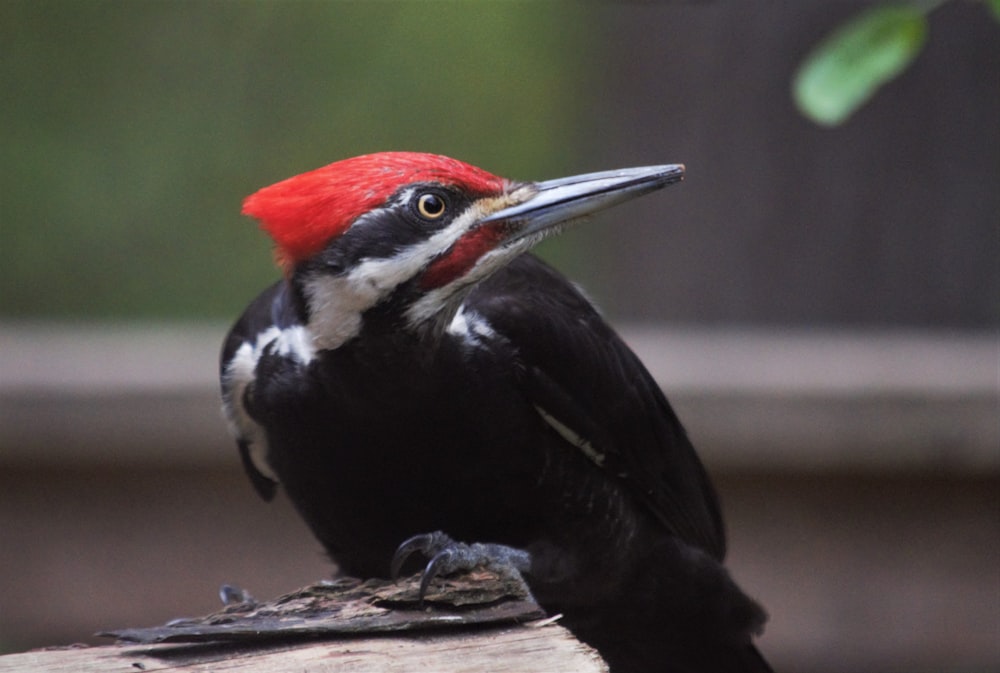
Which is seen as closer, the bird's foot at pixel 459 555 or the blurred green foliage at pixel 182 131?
Answer: the bird's foot at pixel 459 555

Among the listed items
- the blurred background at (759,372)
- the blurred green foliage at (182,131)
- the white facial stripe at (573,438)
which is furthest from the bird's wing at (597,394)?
the blurred green foliage at (182,131)

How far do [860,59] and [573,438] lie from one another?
94 centimetres

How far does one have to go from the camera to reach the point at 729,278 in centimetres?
414

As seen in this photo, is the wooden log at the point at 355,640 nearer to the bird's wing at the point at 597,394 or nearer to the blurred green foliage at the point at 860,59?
the bird's wing at the point at 597,394

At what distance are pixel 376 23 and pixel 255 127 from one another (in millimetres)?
1000

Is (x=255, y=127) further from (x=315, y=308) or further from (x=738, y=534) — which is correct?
(x=315, y=308)

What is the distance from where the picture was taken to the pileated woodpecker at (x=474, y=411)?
2.26m

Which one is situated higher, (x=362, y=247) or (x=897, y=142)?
(x=897, y=142)

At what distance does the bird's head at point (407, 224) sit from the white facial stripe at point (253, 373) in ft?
0.40

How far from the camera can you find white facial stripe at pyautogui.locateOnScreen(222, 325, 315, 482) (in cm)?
244

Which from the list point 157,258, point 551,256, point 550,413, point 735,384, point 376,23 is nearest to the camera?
point 550,413

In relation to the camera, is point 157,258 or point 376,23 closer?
point 157,258

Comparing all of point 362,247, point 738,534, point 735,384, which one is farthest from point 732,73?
point 362,247

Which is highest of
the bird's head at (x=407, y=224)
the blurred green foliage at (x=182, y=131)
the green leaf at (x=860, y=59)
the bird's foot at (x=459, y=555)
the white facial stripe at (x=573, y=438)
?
the blurred green foliage at (x=182, y=131)
